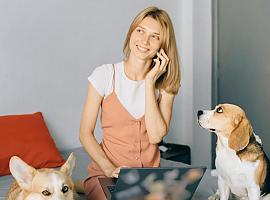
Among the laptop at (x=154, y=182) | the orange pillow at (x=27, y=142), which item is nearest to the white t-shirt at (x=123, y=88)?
the laptop at (x=154, y=182)

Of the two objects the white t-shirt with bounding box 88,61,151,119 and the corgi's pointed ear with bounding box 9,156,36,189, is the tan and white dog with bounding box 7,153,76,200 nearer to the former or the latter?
the corgi's pointed ear with bounding box 9,156,36,189

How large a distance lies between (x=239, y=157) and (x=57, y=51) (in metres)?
1.48

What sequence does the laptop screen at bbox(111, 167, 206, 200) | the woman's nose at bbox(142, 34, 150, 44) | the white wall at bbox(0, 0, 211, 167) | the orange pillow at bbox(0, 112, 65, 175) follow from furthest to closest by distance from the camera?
the white wall at bbox(0, 0, 211, 167) → the orange pillow at bbox(0, 112, 65, 175) → the woman's nose at bbox(142, 34, 150, 44) → the laptop screen at bbox(111, 167, 206, 200)

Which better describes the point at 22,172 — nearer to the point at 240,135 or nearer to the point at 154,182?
the point at 154,182

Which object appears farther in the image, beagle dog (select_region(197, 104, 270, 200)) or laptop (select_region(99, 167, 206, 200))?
beagle dog (select_region(197, 104, 270, 200))

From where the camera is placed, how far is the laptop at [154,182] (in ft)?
4.26

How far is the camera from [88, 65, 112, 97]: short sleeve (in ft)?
5.96

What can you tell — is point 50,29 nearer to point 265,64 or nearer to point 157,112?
point 157,112

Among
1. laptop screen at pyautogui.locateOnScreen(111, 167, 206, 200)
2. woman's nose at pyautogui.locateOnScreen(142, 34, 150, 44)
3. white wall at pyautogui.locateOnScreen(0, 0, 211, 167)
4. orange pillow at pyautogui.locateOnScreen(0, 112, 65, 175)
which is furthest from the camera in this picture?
white wall at pyautogui.locateOnScreen(0, 0, 211, 167)

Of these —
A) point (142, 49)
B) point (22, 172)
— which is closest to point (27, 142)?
point (142, 49)

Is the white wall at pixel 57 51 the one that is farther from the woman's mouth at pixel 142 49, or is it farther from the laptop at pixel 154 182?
the laptop at pixel 154 182

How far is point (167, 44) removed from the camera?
1812 millimetres

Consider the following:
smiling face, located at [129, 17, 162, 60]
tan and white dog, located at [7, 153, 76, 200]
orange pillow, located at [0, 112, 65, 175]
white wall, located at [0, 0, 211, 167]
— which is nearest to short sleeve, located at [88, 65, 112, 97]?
smiling face, located at [129, 17, 162, 60]

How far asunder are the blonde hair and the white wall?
2.65 ft
